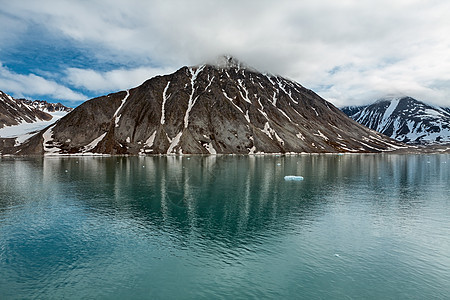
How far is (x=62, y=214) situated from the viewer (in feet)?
154

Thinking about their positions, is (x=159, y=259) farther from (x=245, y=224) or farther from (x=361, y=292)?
(x=361, y=292)

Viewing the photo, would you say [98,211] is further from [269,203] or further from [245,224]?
[269,203]

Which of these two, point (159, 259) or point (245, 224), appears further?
point (245, 224)

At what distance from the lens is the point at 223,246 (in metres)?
33.6

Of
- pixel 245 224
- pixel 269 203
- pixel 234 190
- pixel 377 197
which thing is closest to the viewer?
pixel 245 224

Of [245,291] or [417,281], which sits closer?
[245,291]

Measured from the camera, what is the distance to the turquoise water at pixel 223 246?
24484mm

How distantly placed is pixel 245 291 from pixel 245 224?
18.1 meters

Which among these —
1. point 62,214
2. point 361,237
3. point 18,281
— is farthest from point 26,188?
point 361,237

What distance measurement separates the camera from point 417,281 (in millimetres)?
25625

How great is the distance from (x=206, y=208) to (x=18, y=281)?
97.0 feet

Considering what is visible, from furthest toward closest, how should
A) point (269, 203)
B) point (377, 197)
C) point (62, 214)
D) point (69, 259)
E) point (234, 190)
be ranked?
point (234, 190) < point (377, 197) < point (269, 203) < point (62, 214) < point (69, 259)

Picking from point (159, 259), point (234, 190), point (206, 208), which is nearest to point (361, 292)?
point (159, 259)

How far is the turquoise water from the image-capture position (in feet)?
80.3
